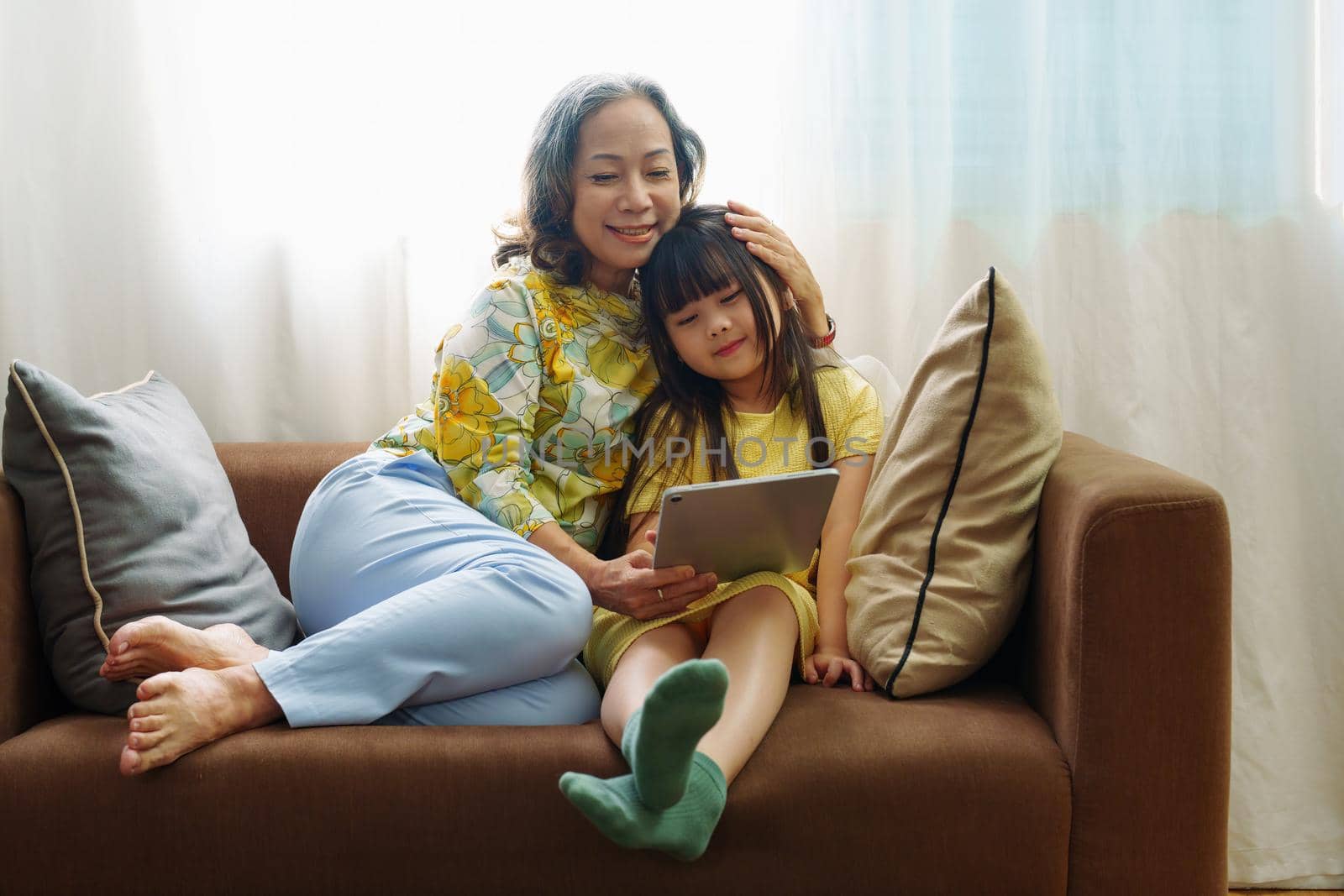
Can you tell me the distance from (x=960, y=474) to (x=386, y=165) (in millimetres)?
1174

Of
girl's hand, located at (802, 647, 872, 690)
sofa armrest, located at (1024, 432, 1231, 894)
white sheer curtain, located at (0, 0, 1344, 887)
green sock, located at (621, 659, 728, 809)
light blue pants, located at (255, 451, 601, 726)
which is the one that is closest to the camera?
green sock, located at (621, 659, 728, 809)

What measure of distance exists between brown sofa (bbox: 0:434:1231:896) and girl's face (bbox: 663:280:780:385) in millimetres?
564

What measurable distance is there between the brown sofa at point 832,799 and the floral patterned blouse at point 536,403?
0.46m

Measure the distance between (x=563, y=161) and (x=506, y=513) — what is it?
54cm

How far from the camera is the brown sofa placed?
1.18m

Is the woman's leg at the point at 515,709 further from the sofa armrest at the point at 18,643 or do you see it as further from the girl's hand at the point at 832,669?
the sofa armrest at the point at 18,643

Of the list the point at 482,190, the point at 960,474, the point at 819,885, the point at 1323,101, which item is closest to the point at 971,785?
the point at 819,885

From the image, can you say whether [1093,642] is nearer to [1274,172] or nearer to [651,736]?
[651,736]

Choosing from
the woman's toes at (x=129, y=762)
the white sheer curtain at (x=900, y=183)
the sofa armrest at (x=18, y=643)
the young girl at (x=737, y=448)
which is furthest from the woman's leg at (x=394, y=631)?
the white sheer curtain at (x=900, y=183)

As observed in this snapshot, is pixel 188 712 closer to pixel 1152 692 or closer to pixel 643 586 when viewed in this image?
pixel 643 586

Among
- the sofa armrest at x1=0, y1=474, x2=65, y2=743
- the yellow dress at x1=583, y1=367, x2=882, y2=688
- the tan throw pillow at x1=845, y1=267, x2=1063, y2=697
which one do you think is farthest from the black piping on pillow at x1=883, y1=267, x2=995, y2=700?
the sofa armrest at x1=0, y1=474, x2=65, y2=743

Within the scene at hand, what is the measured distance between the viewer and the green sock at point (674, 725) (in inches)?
39.8

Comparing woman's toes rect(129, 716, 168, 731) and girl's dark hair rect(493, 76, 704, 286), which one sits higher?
girl's dark hair rect(493, 76, 704, 286)

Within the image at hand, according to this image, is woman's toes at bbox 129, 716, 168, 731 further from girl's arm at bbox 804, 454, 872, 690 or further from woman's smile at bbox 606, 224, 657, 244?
woman's smile at bbox 606, 224, 657, 244
